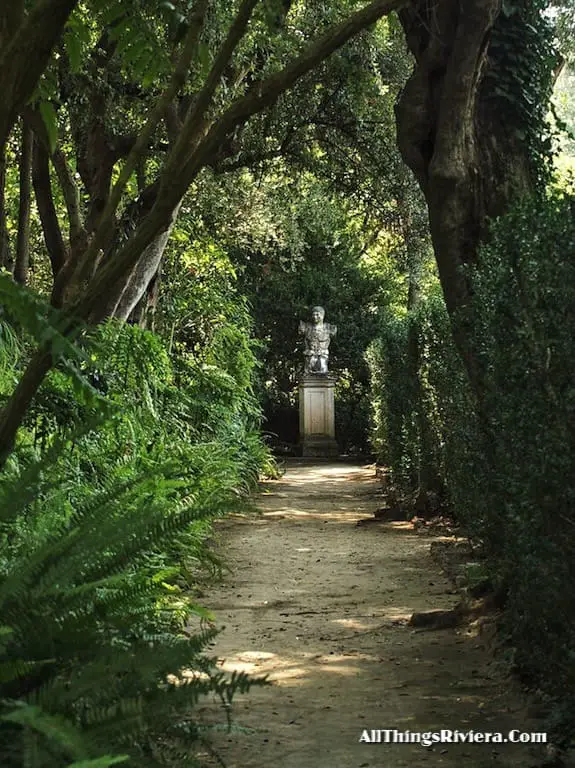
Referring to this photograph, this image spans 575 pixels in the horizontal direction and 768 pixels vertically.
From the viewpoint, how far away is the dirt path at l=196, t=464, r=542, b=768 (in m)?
3.84

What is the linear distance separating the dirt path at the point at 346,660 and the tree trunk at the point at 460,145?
68.3 inches

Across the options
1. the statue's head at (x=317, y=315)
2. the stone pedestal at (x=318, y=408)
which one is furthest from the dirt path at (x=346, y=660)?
the statue's head at (x=317, y=315)

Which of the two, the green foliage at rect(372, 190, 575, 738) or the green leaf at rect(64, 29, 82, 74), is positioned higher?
the green leaf at rect(64, 29, 82, 74)

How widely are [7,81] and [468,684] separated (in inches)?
143

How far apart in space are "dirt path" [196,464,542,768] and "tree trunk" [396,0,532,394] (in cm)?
174

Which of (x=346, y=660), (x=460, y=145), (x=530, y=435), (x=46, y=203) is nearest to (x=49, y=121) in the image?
(x=530, y=435)

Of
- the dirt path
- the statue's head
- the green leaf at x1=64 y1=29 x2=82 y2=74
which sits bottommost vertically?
the dirt path

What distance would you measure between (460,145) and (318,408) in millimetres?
16994

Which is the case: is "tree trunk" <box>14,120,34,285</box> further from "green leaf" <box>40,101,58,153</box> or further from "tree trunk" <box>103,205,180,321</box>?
"green leaf" <box>40,101,58,153</box>

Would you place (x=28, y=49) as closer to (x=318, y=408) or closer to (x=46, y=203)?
(x=46, y=203)

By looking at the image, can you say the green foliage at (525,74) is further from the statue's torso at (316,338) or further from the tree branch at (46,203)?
the statue's torso at (316,338)

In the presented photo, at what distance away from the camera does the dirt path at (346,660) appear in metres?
3.84

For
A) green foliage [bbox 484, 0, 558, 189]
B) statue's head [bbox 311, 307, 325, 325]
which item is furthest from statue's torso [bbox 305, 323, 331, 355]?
green foliage [bbox 484, 0, 558, 189]

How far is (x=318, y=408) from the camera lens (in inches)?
918
